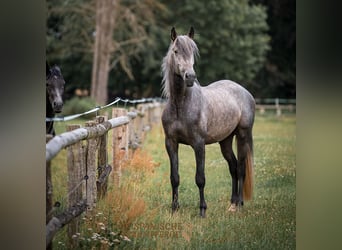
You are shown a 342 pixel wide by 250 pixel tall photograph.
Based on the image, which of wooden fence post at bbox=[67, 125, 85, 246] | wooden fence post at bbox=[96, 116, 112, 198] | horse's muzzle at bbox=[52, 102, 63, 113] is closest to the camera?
wooden fence post at bbox=[67, 125, 85, 246]

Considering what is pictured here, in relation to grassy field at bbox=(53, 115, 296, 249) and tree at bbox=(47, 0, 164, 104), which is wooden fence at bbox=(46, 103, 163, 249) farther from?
tree at bbox=(47, 0, 164, 104)

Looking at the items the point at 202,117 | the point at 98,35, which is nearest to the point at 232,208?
the point at 202,117

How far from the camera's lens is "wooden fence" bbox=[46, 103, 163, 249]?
3.28 metres

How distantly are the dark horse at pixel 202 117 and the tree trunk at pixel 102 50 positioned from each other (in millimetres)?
567

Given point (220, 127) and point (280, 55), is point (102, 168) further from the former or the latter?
point (280, 55)

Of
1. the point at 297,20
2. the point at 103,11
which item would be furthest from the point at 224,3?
the point at 103,11

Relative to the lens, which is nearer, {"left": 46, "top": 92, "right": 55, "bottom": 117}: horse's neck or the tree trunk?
{"left": 46, "top": 92, "right": 55, "bottom": 117}: horse's neck

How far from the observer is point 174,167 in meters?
3.91

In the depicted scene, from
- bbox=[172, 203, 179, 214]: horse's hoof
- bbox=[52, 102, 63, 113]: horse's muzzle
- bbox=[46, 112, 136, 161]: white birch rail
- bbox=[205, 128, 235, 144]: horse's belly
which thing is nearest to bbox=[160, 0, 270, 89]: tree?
bbox=[205, 128, 235, 144]: horse's belly

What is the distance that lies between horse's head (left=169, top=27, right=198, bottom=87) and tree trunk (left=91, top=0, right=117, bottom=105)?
73 centimetres

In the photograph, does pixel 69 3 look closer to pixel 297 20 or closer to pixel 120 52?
pixel 120 52

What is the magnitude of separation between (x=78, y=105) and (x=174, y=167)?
0.89 m

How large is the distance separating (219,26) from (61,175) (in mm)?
1748

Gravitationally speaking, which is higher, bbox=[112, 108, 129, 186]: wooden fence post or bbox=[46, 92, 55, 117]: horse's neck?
bbox=[46, 92, 55, 117]: horse's neck
